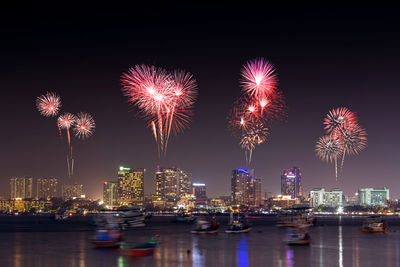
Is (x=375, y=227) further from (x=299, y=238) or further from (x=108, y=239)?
(x=108, y=239)

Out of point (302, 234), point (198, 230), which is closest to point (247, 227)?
point (198, 230)

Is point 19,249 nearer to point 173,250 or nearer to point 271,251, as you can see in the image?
point 173,250

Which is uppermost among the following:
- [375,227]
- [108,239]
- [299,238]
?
[108,239]

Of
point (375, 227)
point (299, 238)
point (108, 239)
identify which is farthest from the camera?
point (375, 227)

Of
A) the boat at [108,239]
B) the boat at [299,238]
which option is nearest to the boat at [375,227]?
the boat at [299,238]

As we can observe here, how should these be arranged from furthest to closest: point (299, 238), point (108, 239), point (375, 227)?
point (375, 227) < point (299, 238) < point (108, 239)

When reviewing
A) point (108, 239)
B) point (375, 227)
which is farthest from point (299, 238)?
point (375, 227)

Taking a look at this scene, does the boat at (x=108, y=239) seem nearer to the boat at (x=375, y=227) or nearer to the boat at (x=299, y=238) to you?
the boat at (x=299, y=238)

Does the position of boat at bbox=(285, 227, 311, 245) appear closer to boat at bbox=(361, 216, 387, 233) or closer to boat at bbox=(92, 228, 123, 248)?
boat at bbox=(92, 228, 123, 248)

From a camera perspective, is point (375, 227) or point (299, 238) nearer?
point (299, 238)

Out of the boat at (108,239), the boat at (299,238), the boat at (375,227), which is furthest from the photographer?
the boat at (375,227)

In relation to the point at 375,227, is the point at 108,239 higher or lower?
higher

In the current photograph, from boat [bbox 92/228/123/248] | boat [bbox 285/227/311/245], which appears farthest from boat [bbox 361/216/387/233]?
boat [bbox 92/228/123/248]
